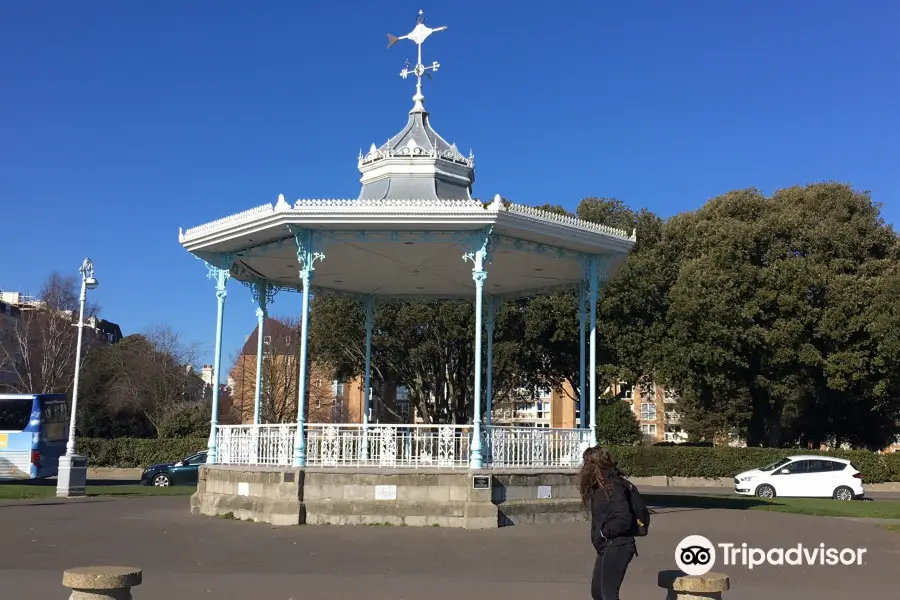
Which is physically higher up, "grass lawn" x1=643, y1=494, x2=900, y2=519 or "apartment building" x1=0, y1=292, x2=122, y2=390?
"apartment building" x1=0, y1=292, x2=122, y2=390

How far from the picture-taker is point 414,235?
16.9 m

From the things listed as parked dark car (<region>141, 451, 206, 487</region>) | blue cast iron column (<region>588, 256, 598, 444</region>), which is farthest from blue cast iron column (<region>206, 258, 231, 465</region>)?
parked dark car (<region>141, 451, 206, 487</region>)

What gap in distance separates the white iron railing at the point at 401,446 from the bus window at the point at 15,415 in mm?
17308

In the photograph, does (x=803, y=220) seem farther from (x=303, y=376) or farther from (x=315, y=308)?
(x=303, y=376)

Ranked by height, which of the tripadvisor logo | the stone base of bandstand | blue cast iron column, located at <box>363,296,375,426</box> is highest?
blue cast iron column, located at <box>363,296,375,426</box>

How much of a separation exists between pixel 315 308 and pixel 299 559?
2718cm

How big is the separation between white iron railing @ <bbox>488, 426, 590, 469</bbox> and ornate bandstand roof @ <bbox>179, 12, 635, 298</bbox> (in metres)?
3.62

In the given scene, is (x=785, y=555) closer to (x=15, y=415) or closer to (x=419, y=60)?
(x=419, y=60)

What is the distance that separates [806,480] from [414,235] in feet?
60.4

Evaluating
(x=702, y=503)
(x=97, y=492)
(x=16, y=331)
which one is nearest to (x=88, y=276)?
(x=97, y=492)

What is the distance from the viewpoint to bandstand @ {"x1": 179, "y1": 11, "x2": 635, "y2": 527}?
15.2 meters

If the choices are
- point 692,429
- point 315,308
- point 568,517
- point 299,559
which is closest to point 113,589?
point 299,559

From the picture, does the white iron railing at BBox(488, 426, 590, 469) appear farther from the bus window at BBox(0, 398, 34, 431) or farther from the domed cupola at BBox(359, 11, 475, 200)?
the bus window at BBox(0, 398, 34, 431)

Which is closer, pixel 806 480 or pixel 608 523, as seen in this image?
pixel 608 523
